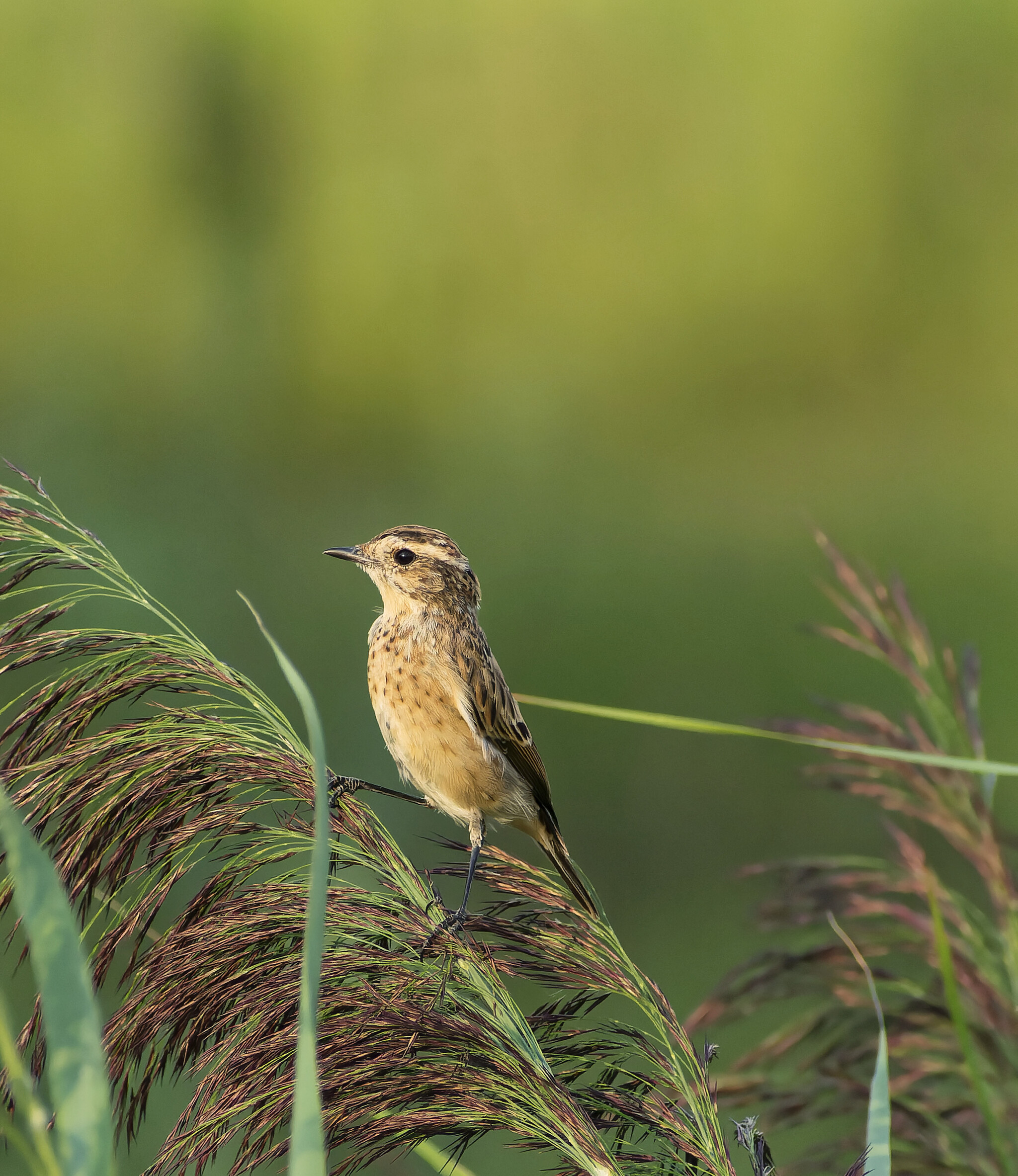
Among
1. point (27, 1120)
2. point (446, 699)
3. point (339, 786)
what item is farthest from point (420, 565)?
point (27, 1120)

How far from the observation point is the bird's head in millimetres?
2576

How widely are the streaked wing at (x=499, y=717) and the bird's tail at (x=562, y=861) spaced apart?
3 centimetres

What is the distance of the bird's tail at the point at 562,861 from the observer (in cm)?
194

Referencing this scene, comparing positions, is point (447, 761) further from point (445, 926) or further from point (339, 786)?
point (445, 926)

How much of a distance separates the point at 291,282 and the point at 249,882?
7824 millimetres

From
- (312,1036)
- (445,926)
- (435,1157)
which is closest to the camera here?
(312,1036)

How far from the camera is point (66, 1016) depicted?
93 cm

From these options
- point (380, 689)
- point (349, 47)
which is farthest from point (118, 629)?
point (349, 47)

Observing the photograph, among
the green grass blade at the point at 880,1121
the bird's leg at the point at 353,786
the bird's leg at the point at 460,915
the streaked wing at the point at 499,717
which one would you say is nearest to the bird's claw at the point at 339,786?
the bird's leg at the point at 353,786

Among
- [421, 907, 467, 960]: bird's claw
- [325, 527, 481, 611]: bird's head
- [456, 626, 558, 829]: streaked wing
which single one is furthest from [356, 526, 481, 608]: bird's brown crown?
[421, 907, 467, 960]: bird's claw

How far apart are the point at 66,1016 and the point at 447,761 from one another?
1.45 m

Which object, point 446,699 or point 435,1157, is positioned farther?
point 446,699

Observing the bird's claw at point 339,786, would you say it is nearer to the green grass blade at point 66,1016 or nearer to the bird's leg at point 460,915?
the bird's leg at point 460,915

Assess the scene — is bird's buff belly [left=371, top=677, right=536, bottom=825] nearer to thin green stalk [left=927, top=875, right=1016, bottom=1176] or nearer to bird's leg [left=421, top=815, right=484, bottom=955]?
bird's leg [left=421, top=815, right=484, bottom=955]
